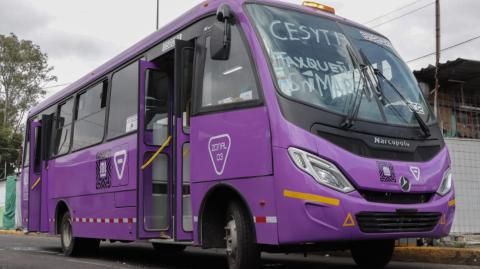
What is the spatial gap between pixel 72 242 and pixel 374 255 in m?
5.75

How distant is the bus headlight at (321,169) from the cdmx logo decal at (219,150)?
3.13 ft

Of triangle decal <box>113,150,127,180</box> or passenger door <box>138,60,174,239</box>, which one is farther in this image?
triangle decal <box>113,150,127,180</box>

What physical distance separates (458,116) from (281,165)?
12.9m

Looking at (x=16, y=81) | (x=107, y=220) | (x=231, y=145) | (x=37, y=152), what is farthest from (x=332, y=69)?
(x=16, y=81)

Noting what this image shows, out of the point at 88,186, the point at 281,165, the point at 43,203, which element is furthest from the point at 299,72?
the point at 43,203

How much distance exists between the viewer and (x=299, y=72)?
18.7 ft

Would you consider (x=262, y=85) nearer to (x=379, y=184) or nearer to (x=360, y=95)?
(x=360, y=95)

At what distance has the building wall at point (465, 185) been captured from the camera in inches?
370

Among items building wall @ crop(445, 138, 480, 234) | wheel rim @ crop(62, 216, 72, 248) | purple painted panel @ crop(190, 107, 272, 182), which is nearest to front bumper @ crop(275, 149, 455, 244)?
purple painted panel @ crop(190, 107, 272, 182)

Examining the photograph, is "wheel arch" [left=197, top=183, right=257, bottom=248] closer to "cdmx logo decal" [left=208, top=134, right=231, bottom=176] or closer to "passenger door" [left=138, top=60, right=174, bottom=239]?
"cdmx logo decal" [left=208, top=134, right=231, bottom=176]

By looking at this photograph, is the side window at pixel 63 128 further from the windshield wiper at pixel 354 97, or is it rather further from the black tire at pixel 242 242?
the windshield wiper at pixel 354 97

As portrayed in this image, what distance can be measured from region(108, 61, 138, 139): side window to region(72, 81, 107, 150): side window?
1.25ft

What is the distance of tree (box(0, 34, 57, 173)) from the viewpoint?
159ft

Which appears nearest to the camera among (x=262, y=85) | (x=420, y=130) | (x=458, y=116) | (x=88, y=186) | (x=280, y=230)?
(x=280, y=230)
